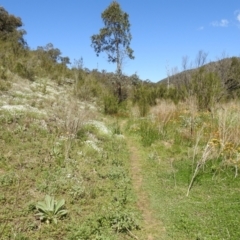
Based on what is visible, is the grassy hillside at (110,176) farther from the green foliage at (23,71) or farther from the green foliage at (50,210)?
the green foliage at (23,71)

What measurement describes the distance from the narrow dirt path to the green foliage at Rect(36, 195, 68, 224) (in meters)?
1.34

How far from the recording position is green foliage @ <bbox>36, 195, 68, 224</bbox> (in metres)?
4.14

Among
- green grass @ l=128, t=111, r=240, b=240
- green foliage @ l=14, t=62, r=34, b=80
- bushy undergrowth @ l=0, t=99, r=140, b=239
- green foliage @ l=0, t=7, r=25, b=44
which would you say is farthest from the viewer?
green foliage @ l=0, t=7, r=25, b=44

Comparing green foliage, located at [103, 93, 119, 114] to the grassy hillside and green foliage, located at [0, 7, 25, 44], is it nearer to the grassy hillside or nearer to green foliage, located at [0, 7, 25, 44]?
the grassy hillside

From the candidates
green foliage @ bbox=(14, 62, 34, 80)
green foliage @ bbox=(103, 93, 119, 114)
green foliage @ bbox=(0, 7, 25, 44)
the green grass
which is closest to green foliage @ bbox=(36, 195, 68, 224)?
the green grass

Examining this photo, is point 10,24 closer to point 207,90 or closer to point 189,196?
point 207,90

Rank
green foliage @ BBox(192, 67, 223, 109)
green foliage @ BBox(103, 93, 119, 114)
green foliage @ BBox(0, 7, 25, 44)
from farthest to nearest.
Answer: green foliage @ BBox(0, 7, 25, 44), green foliage @ BBox(103, 93, 119, 114), green foliage @ BBox(192, 67, 223, 109)

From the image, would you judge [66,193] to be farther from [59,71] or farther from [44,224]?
[59,71]

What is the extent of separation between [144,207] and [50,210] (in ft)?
5.92

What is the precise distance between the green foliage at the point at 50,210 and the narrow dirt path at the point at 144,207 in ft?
4.40

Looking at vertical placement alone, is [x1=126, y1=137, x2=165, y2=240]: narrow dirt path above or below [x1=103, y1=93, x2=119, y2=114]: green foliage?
below

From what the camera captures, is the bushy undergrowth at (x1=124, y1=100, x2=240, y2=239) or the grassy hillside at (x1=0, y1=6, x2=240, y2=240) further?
the bushy undergrowth at (x1=124, y1=100, x2=240, y2=239)

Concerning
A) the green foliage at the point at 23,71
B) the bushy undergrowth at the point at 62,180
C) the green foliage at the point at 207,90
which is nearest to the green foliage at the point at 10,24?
the green foliage at the point at 23,71

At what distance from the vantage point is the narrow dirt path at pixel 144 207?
4.20m
